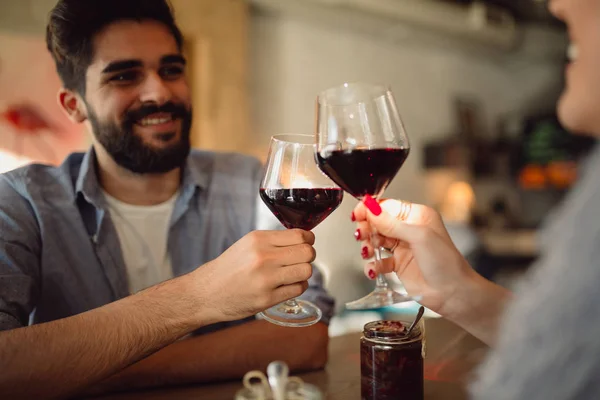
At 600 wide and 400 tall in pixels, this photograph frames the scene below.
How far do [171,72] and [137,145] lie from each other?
267mm

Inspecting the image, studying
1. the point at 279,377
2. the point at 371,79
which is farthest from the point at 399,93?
the point at 279,377

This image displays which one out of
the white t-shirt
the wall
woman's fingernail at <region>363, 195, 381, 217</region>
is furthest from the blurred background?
woman's fingernail at <region>363, 195, 381, 217</region>

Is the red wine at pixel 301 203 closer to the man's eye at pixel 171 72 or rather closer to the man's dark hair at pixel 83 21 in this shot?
the man's eye at pixel 171 72

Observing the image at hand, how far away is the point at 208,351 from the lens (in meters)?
1.23

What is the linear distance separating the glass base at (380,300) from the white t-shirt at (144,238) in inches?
31.5

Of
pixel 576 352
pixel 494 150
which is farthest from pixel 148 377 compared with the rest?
pixel 494 150

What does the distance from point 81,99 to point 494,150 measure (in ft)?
20.1

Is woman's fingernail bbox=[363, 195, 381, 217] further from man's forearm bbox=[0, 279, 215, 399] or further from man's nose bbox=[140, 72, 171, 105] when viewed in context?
man's nose bbox=[140, 72, 171, 105]

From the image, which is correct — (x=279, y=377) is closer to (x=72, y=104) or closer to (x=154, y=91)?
(x=154, y=91)

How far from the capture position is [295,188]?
1.09m

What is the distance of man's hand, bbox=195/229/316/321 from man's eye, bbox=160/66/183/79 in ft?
2.89

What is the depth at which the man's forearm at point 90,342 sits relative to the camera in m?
1.05

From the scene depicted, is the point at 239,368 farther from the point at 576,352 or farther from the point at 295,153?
the point at 576,352

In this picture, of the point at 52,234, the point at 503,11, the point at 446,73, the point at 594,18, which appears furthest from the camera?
the point at 446,73
